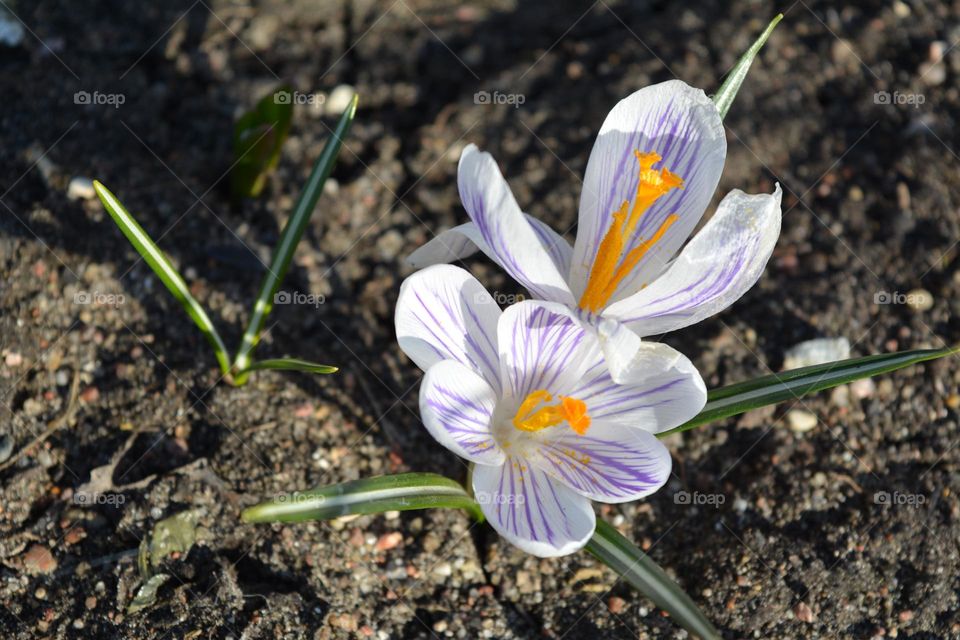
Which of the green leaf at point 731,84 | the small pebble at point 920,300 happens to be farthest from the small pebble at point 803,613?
the green leaf at point 731,84

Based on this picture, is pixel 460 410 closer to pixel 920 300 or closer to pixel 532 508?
pixel 532 508

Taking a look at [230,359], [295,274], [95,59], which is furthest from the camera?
[95,59]

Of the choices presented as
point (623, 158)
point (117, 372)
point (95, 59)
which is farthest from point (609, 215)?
point (95, 59)

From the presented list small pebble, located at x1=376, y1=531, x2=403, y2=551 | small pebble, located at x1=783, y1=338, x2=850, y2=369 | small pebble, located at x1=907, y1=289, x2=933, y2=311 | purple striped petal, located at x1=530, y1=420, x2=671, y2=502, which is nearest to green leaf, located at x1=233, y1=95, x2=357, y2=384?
small pebble, located at x1=376, y1=531, x2=403, y2=551

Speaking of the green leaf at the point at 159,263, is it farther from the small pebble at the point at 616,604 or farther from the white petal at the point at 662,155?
the small pebble at the point at 616,604

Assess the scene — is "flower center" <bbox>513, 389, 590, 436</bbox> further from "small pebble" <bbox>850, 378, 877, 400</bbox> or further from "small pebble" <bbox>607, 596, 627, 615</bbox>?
"small pebble" <bbox>850, 378, 877, 400</bbox>

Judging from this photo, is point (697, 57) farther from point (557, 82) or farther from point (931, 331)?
point (931, 331)
